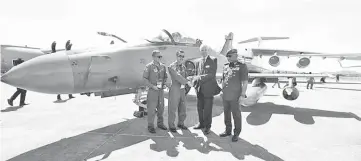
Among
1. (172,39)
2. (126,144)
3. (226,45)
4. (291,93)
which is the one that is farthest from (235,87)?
(226,45)

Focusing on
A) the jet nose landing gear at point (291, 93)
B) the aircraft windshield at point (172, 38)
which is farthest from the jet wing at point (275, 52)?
the aircraft windshield at point (172, 38)

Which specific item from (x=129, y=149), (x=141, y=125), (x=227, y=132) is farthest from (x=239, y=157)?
(x=141, y=125)

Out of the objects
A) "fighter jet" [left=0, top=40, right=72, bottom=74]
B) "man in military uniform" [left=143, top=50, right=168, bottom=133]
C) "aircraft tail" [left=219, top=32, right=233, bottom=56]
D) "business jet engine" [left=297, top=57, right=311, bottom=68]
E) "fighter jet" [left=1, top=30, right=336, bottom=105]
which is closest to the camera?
"fighter jet" [left=1, top=30, right=336, bottom=105]

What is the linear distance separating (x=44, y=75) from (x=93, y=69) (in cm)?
100

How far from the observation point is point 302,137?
4562mm

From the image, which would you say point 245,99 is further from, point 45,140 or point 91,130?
point 45,140

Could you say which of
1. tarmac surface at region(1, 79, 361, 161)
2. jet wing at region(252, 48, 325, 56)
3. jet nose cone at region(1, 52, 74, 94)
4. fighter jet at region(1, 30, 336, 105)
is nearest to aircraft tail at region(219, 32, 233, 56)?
fighter jet at region(1, 30, 336, 105)

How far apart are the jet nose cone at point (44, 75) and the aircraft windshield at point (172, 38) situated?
261 centimetres

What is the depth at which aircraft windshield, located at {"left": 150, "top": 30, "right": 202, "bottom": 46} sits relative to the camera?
20.2 ft

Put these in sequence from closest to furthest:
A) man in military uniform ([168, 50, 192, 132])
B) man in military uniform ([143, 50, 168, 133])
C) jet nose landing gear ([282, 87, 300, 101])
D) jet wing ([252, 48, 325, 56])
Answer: man in military uniform ([143, 50, 168, 133]) → man in military uniform ([168, 50, 192, 132]) → jet nose landing gear ([282, 87, 300, 101]) → jet wing ([252, 48, 325, 56])

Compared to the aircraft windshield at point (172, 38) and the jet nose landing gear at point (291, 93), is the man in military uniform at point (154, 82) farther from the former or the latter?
the jet nose landing gear at point (291, 93)

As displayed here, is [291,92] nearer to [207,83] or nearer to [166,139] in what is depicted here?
[207,83]

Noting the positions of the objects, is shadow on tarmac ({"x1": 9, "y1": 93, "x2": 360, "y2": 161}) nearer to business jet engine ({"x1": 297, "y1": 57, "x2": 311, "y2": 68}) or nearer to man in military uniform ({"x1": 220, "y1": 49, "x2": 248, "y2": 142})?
man in military uniform ({"x1": 220, "y1": 49, "x2": 248, "y2": 142})

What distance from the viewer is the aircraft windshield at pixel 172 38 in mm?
6168
